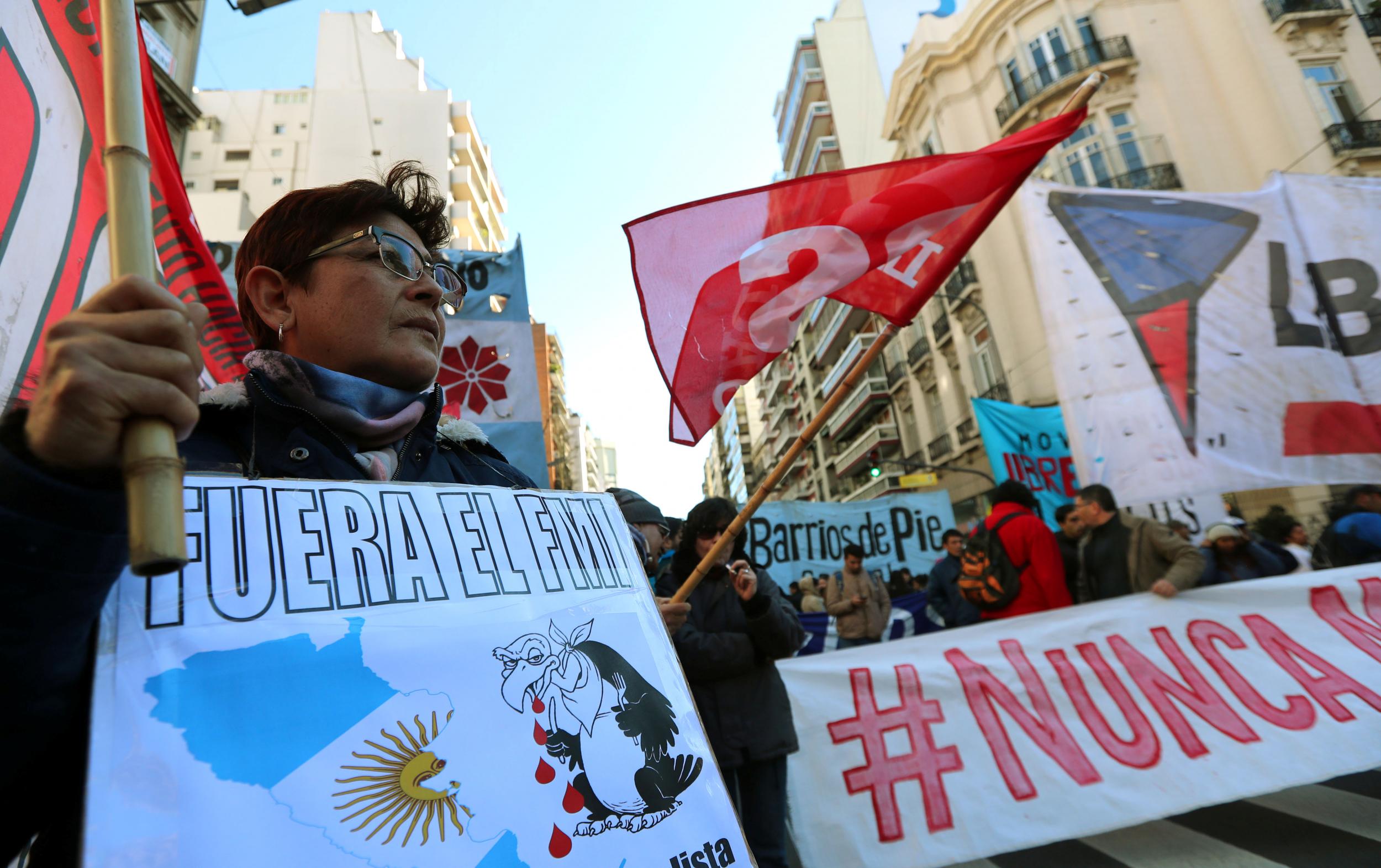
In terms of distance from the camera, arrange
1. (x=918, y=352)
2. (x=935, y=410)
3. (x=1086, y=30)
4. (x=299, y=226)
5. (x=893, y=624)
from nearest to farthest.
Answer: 1. (x=299, y=226)
2. (x=893, y=624)
3. (x=1086, y=30)
4. (x=935, y=410)
5. (x=918, y=352)

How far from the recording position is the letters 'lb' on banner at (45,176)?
4.83 ft

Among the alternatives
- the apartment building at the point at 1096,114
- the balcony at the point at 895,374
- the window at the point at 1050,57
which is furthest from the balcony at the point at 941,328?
the window at the point at 1050,57

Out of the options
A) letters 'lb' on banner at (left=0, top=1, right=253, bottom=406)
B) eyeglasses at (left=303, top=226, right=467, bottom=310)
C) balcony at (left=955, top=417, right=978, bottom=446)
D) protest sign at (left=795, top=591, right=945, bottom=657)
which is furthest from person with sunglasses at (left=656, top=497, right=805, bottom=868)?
balcony at (left=955, top=417, right=978, bottom=446)

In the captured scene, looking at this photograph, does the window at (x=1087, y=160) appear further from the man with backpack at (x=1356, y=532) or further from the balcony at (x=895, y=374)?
the man with backpack at (x=1356, y=532)

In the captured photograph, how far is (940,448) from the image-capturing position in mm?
24688

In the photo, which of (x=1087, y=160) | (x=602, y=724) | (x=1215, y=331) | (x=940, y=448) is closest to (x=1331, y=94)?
(x=1087, y=160)

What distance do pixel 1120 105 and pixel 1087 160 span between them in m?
1.56

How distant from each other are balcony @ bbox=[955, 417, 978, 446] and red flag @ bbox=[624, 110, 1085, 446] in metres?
19.8

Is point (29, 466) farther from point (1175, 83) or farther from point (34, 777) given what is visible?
point (1175, 83)

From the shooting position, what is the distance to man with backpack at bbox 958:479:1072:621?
455cm

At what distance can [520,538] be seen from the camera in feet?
3.80

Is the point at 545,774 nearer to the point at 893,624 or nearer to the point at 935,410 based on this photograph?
the point at 893,624

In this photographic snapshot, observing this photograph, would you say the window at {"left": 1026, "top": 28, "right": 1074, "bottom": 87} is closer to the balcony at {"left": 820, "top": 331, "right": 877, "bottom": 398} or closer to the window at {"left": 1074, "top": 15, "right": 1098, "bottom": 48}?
the window at {"left": 1074, "top": 15, "right": 1098, "bottom": 48}

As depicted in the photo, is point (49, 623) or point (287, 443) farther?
point (287, 443)
